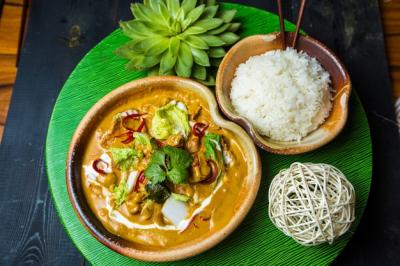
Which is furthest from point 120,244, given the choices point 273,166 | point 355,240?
point 355,240

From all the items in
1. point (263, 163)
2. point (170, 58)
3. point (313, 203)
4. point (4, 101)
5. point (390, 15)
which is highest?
point (390, 15)

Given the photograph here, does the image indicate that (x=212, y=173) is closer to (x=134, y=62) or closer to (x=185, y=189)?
(x=185, y=189)

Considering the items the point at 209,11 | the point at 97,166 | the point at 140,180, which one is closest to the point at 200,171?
the point at 140,180

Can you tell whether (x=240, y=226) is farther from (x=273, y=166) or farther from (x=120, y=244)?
(x=120, y=244)

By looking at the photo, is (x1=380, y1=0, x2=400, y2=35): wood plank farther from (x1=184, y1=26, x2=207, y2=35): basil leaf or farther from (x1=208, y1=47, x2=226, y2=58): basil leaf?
(x1=184, y1=26, x2=207, y2=35): basil leaf

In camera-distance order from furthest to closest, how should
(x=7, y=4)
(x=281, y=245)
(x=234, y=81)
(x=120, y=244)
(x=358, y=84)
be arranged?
(x=7, y=4) < (x=358, y=84) < (x=234, y=81) < (x=281, y=245) < (x=120, y=244)

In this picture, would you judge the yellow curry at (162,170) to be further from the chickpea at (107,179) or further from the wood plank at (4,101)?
the wood plank at (4,101)
